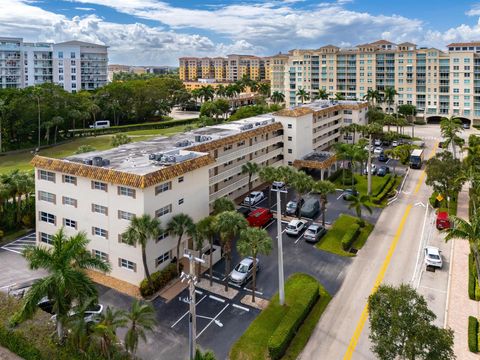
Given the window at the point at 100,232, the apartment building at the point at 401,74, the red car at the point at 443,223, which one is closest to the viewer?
the window at the point at 100,232

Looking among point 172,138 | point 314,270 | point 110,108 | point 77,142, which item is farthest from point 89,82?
point 314,270

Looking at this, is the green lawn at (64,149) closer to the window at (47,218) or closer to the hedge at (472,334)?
the window at (47,218)

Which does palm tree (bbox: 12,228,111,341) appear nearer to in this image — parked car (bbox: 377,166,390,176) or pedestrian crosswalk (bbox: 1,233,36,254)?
pedestrian crosswalk (bbox: 1,233,36,254)

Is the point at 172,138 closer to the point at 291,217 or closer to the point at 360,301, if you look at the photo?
the point at 291,217

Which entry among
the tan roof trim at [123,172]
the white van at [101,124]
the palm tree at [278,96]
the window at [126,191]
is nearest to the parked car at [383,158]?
the tan roof trim at [123,172]

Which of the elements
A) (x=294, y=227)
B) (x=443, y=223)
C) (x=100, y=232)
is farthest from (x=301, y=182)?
(x=100, y=232)

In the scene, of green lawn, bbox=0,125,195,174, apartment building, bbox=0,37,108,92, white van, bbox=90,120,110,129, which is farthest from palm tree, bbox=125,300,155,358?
apartment building, bbox=0,37,108,92

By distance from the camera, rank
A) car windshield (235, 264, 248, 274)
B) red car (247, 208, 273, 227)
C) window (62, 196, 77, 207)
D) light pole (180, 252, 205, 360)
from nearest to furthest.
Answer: light pole (180, 252, 205, 360) < car windshield (235, 264, 248, 274) < window (62, 196, 77, 207) < red car (247, 208, 273, 227)
